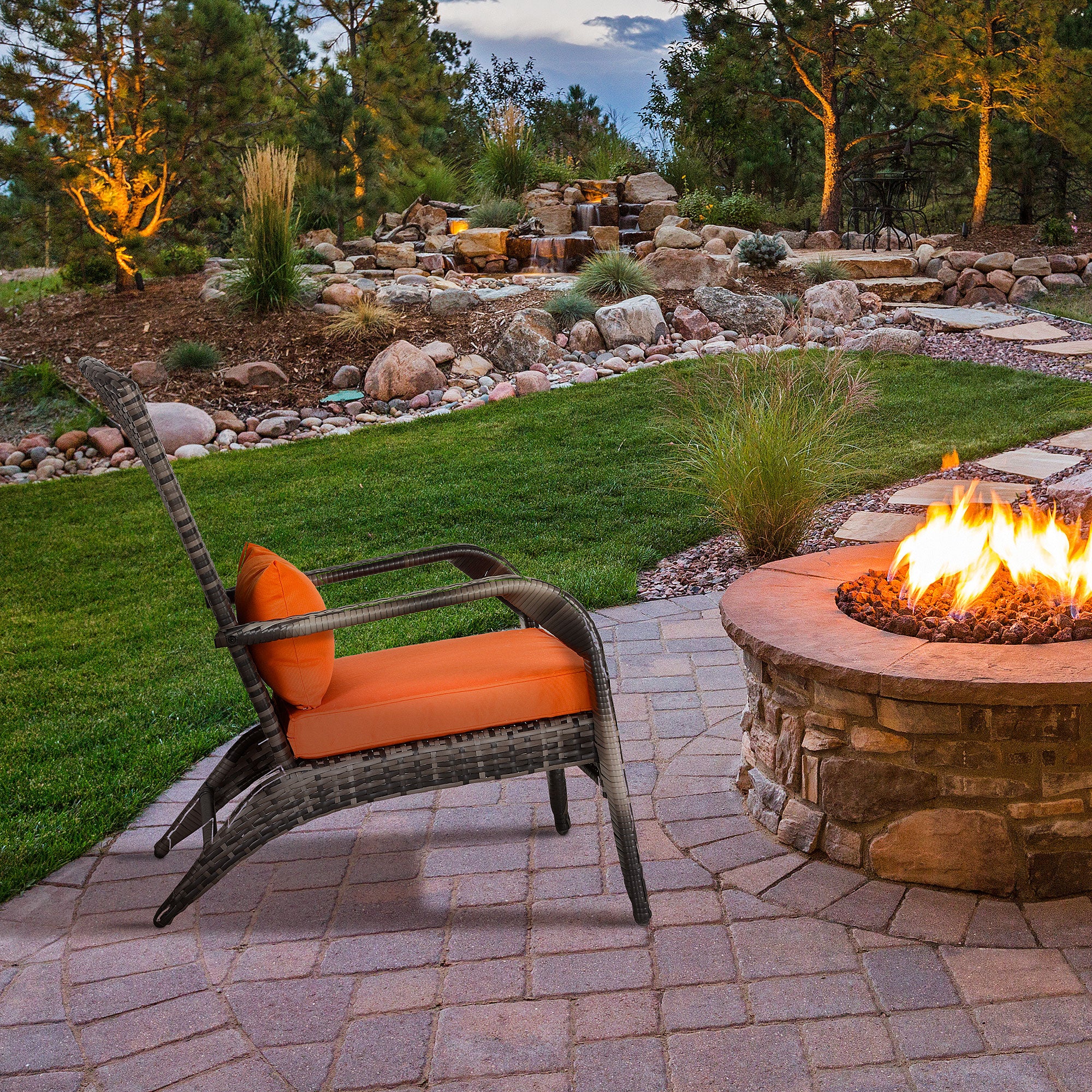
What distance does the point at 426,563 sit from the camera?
2.50m

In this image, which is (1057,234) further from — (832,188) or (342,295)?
(342,295)

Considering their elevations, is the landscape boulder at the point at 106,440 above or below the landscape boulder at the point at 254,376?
below

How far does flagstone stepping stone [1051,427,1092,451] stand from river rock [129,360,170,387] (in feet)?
22.1

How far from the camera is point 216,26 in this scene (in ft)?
32.9

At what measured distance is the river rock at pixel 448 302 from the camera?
9.77 metres

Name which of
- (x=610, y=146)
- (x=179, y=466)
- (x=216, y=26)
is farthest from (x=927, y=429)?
(x=610, y=146)

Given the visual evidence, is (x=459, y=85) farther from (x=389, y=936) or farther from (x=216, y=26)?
(x=389, y=936)

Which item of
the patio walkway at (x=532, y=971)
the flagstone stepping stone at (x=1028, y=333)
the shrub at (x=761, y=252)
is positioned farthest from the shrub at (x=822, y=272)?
the patio walkway at (x=532, y=971)

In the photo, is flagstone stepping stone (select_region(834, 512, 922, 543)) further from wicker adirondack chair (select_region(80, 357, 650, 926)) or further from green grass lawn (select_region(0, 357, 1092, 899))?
wicker adirondack chair (select_region(80, 357, 650, 926))

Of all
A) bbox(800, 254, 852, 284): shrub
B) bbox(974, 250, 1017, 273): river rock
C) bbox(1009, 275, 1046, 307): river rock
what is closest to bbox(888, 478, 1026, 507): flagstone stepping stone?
bbox(800, 254, 852, 284): shrub

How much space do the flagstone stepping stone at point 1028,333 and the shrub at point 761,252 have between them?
268 cm

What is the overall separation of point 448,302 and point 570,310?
120cm

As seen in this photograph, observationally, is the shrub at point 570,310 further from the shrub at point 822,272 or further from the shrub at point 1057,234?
the shrub at point 1057,234

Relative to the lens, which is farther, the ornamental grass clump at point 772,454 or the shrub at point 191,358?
the shrub at point 191,358
